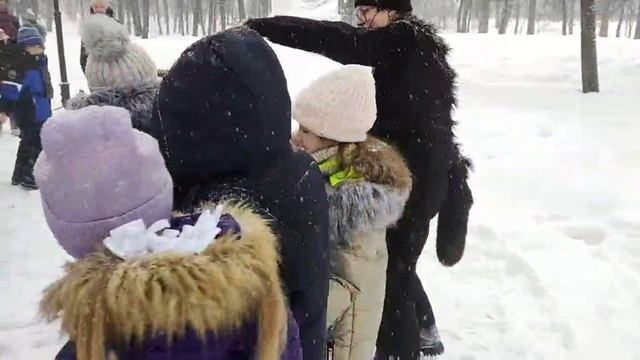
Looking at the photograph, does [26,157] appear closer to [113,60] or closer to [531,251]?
[113,60]

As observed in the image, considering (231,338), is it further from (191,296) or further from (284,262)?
(284,262)

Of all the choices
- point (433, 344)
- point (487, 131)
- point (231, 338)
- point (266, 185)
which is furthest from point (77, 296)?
point (487, 131)

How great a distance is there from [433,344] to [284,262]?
201 cm

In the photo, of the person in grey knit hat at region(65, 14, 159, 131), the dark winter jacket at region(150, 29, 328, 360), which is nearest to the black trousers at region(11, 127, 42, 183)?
the person in grey knit hat at region(65, 14, 159, 131)

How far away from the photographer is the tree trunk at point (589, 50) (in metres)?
12.8

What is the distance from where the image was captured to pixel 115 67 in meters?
3.74

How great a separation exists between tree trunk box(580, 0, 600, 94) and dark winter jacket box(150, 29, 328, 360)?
39.7 feet

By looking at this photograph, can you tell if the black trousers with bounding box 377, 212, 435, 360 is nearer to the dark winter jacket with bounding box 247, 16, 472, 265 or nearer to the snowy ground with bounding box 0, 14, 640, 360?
the dark winter jacket with bounding box 247, 16, 472, 265

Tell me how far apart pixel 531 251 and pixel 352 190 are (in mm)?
3333

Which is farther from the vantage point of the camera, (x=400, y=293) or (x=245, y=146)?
(x=400, y=293)

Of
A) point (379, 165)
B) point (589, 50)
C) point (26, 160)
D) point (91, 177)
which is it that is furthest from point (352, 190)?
point (589, 50)

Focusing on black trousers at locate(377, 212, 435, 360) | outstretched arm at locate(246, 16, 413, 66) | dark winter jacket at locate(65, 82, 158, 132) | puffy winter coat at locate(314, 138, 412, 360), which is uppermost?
outstretched arm at locate(246, 16, 413, 66)

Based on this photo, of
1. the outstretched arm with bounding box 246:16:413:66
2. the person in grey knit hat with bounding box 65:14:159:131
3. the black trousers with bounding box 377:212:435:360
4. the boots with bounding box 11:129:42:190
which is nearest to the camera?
the outstretched arm with bounding box 246:16:413:66

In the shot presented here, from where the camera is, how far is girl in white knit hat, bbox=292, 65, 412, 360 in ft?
7.81
